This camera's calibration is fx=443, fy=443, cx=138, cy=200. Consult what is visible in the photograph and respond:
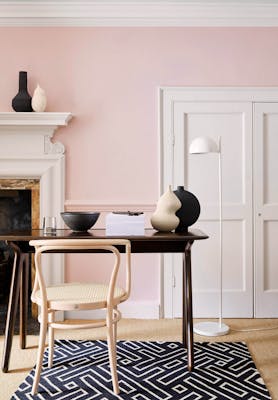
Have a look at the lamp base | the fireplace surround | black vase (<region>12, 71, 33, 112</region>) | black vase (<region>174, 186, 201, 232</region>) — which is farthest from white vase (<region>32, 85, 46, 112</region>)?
the lamp base

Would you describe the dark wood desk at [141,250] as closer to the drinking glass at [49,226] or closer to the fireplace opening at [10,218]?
the drinking glass at [49,226]

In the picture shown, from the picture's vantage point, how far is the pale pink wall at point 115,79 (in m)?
4.03

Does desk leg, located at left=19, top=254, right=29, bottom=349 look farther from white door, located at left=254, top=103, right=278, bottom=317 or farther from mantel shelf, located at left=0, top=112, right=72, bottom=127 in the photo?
white door, located at left=254, top=103, right=278, bottom=317

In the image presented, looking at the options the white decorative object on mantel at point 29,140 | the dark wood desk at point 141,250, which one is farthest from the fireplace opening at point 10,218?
the dark wood desk at point 141,250

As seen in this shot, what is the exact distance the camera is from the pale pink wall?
403 centimetres

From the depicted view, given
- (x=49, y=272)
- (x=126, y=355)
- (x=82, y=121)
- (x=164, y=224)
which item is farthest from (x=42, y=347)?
(x=82, y=121)

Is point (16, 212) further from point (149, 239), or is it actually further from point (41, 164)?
point (149, 239)

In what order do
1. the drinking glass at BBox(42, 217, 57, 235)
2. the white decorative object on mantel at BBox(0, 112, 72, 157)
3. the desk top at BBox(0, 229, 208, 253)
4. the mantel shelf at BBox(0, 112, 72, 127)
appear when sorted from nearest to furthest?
the desk top at BBox(0, 229, 208, 253), the drinking glass at BBox(42, 217, 57, 235), the mantel shelf at BBox(0, 112, 72, 127), the white decorative object on mantel at BBox(0, 112, 72, 157)

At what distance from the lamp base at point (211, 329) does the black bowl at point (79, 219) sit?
1.31 m

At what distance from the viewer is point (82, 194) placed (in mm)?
4043

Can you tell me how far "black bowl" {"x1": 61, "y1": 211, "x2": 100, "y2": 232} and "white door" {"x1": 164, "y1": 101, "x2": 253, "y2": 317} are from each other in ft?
4.11

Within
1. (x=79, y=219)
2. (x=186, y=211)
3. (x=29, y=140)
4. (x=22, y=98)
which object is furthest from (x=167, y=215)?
(x=22, y=98)

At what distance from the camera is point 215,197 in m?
4.03

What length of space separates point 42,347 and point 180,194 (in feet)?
4.30
